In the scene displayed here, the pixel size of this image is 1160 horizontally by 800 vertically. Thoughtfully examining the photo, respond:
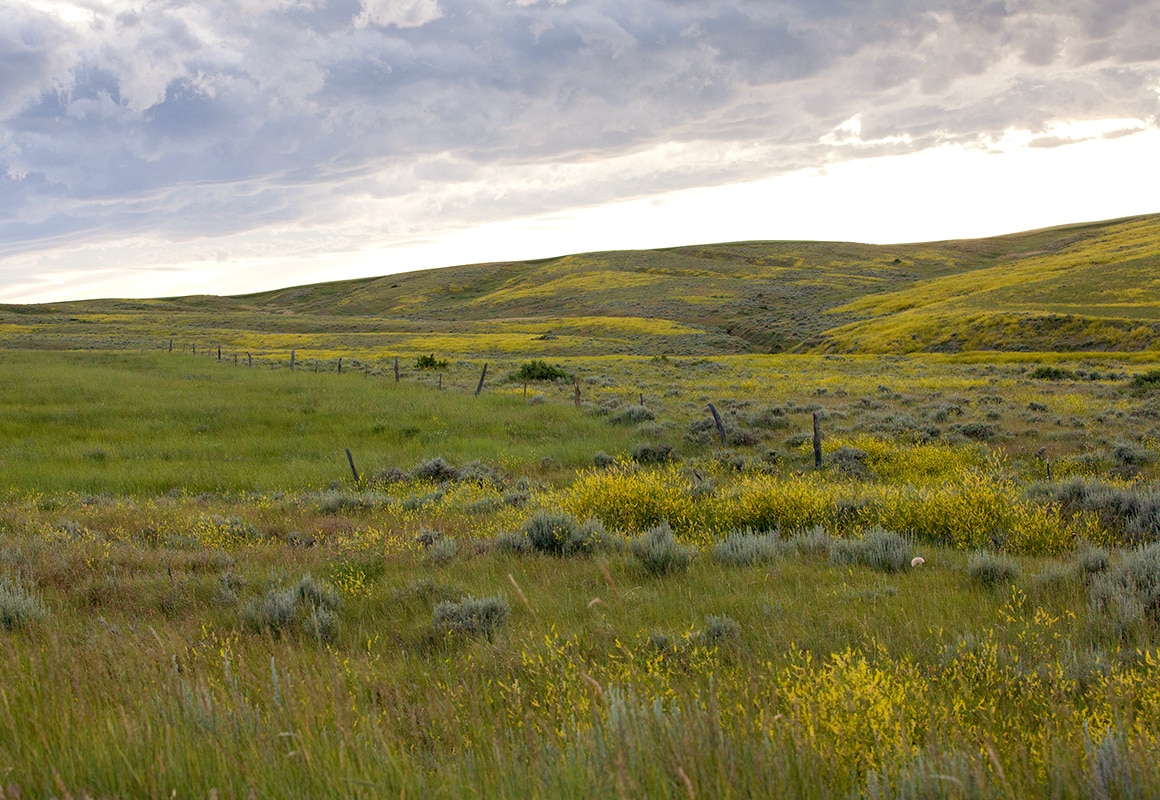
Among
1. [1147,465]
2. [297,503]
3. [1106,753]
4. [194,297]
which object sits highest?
[194,297]

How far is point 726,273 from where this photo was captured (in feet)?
439

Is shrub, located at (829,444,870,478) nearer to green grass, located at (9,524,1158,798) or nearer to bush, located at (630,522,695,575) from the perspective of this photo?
green grass, located at (9,524,1158,798)

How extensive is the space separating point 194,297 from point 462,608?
629 ft

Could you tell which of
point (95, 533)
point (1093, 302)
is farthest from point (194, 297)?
point (95, 533)

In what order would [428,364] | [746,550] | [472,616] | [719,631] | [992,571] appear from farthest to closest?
[428,364] < [746,550] < [992,571] < [472,616] < [719,631]

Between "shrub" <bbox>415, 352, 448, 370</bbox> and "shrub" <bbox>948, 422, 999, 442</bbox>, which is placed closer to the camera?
"shrub" <bbox>948, 422, 999, 442</bbox>

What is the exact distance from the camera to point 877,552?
7117 mm

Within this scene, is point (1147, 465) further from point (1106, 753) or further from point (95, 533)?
point (95, 533)

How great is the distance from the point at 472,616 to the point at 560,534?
2.66m

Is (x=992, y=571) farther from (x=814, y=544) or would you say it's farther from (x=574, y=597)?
(x=574, y=597)

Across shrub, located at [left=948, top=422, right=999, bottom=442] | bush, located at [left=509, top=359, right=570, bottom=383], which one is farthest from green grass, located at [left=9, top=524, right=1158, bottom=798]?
bush, located at [left=509, top=359, right=570, bottom=383]

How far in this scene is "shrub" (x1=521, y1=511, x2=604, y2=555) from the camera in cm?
789

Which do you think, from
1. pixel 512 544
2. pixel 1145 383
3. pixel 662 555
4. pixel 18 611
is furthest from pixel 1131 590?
pixel 1145 383

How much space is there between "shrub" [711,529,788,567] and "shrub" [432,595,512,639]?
246cm
